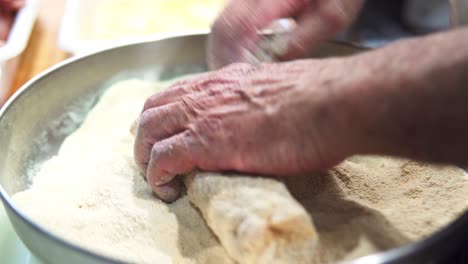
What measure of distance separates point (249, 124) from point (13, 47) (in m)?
0.73

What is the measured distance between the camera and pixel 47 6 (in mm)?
1529

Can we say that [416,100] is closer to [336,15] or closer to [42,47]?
[336,15]

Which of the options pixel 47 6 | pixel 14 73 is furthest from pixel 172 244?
pixel 47 6

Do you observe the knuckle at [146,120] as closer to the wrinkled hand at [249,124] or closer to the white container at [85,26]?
the wrinkled hand at [249,124]

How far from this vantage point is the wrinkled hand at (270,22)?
→ 73 cm

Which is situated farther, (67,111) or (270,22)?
(67,111)

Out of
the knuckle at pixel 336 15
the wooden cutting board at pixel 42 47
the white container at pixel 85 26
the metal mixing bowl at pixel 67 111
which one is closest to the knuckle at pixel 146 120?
the metal mixing bowl at pixel 67 111

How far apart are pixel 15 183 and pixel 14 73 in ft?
1.66

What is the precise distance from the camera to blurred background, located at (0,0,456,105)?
3.84 feet

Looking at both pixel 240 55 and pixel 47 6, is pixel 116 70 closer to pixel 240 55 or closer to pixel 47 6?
pixel 240 55

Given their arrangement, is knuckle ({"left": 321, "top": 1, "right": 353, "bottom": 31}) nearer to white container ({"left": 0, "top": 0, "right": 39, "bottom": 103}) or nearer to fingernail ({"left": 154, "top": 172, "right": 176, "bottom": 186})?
fingernail ({"left": 154, "top": 172, "right": 176, "bottom": 186})

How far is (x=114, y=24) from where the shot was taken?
138 cm

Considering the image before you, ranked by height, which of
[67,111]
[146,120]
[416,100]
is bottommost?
[67,111]

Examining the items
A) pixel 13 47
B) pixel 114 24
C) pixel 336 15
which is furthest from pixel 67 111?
pixel 114 24
